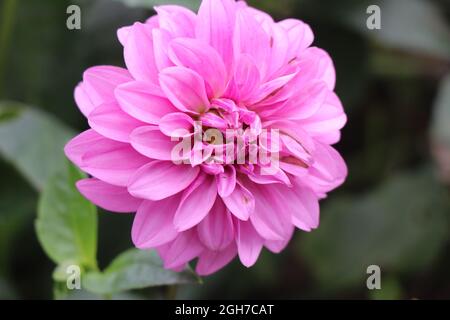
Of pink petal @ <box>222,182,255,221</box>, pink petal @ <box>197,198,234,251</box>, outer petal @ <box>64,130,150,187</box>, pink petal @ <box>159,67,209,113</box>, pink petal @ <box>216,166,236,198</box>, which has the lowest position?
pink petal @ <box>197,198,234,251</box>

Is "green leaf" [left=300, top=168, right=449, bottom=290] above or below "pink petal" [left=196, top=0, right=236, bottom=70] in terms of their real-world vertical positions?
below

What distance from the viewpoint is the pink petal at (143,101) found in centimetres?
58

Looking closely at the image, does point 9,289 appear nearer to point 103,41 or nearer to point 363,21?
point 103,41

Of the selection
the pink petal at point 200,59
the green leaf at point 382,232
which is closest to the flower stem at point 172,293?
the pink petal at point 200,59

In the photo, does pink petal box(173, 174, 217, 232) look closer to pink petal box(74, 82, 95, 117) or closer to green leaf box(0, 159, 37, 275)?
pink petal box(74, 82, 95, 117)

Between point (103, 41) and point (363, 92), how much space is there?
1.49 feet

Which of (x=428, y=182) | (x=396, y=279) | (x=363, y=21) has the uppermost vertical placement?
(x=363, y=21)

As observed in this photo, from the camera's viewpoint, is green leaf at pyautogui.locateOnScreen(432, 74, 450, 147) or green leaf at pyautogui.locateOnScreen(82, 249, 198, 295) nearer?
green leaf at pyautogui.locateOnScreen(82, 249, 198, 295)

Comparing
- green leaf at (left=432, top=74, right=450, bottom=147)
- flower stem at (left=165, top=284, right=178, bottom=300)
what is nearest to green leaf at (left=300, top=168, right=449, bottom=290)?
green leaf at (left=432, top=74, right=450, bottom=147)

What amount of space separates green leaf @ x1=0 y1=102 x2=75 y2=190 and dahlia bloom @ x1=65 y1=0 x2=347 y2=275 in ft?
1.02

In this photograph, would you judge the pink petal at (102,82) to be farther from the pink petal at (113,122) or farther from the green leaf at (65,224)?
the green leaf at (65,224)

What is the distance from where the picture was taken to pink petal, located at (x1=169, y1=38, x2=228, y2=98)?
1.95 feet
